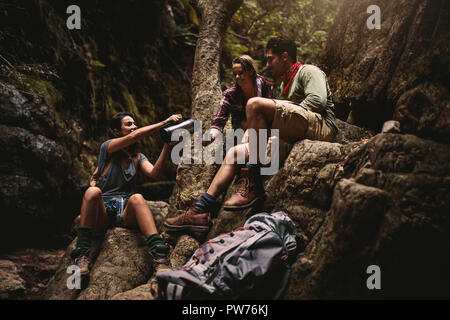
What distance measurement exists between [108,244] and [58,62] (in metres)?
3.00

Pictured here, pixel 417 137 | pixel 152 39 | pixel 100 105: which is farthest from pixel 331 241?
pixel 152 39

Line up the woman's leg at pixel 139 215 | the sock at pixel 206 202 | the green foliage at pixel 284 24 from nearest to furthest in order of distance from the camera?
the sock at pixel 206 202
the woman's leg at pixel 139 215
the green foliage at pixel 284 24

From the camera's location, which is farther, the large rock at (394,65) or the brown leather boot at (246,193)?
the brown leather boot at (246,193)

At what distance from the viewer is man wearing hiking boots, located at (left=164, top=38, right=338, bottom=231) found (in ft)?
10.5

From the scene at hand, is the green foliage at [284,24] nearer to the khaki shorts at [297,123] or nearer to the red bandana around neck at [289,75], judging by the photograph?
the red bandana around neck at [289,75]

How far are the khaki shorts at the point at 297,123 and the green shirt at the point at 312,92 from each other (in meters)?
0.08

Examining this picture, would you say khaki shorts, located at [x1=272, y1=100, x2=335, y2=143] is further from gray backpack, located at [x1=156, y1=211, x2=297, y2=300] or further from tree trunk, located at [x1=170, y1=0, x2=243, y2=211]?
tree trunk, located at [x1=170, y1=0, x2=243, y2=211]

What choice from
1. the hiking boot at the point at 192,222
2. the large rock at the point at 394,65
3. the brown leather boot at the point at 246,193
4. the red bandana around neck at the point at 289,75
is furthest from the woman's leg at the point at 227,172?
the large rock at the point at 394,65

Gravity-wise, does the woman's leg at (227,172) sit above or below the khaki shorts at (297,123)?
below

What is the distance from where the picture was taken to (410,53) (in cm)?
338

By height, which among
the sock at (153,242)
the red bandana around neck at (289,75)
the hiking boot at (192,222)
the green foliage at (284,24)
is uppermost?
the green foliage at (284,24)

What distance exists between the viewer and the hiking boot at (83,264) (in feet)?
10.2

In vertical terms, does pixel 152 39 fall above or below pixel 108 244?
above
